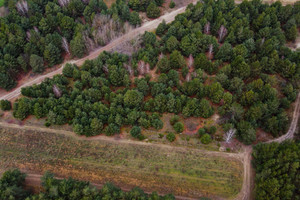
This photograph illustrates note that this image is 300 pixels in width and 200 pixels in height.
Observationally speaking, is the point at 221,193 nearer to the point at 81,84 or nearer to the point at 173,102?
the point at 173,102

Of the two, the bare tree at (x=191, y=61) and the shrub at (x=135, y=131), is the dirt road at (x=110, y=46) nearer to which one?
the bare tree at (x=191, y=61)

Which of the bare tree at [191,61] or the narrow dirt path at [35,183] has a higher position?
the bare tree at [191,61]

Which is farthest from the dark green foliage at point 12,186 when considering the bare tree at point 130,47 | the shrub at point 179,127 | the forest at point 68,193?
the bare tree at point 130,47

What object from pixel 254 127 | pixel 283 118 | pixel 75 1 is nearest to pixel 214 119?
pixel 254 127

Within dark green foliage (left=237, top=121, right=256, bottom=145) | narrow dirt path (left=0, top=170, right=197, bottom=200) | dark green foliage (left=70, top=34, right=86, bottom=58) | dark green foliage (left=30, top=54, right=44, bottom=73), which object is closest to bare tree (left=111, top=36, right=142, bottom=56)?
dark green foliage (left=70, top=34, right=86, bottom=58)

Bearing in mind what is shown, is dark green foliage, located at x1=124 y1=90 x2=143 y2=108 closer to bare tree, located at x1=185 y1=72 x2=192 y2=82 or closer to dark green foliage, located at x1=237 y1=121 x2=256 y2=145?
bare tree, located at x1=185 y1=72 x2=192 y2=82

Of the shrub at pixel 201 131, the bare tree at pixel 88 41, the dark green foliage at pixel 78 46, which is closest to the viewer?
the shrub at pixel 201 131

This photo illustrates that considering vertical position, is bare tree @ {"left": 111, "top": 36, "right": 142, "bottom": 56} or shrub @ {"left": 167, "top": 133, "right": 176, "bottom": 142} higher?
bare tree @ {"left": 111, "top": 36, "right": 142, "bottom": 56}
